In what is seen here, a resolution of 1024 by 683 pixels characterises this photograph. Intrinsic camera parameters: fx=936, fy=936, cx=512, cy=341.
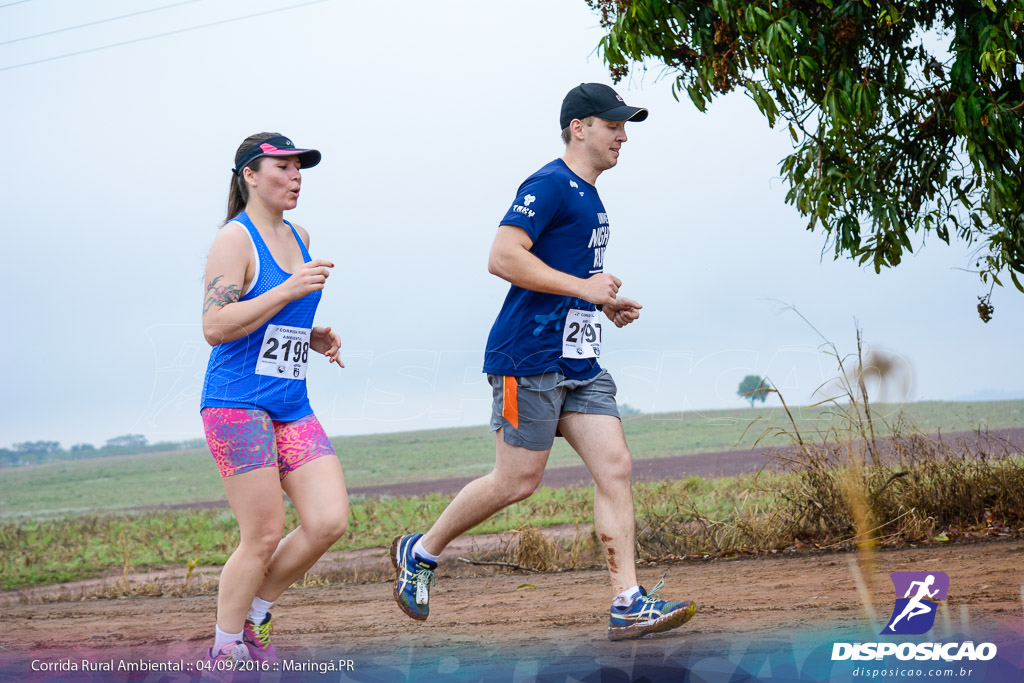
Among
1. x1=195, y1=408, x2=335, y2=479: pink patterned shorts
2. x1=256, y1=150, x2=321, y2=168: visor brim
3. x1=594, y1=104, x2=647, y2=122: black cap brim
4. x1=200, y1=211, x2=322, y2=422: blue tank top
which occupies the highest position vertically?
x1=594, y1=104, x2=647, y2=122: black cap brim

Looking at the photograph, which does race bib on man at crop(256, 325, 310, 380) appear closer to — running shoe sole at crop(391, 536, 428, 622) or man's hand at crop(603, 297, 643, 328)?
running shoe sole at crop(391, 536, 428, 622)

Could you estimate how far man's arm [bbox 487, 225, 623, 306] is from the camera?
405 centimetres

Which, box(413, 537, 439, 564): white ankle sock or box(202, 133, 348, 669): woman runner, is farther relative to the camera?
box(413, 537, 439, 564): white ankle sock

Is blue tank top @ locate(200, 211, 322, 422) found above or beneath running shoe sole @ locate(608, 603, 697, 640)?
above

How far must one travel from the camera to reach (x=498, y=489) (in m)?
4.38

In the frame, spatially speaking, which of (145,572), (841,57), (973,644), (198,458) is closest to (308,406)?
(973,644)

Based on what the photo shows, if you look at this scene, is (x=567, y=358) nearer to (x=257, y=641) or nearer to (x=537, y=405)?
(x=537, y=405)

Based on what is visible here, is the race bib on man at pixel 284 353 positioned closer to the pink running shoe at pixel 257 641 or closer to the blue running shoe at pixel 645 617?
the pink running shoe at pixel 257 641

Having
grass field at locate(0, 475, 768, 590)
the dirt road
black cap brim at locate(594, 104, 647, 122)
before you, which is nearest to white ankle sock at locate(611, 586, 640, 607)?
the dirt road

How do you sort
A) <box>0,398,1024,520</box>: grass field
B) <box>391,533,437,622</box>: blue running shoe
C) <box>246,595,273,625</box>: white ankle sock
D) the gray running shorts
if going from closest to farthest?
<box>246,595,273,625</box>: white ankle sock
the gray running shorts
<box>391,533,437,622</box>: blue running shoe
<box>0,398,1024,520</box>: grass field

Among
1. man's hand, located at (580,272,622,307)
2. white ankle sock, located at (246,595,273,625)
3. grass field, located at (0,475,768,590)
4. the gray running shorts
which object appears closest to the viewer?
man's hand, located at (580,272,622,307)

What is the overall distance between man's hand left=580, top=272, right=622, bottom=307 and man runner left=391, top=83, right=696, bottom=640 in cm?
4

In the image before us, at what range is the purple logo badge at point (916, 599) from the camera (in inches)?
167

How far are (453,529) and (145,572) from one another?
7.62 m
